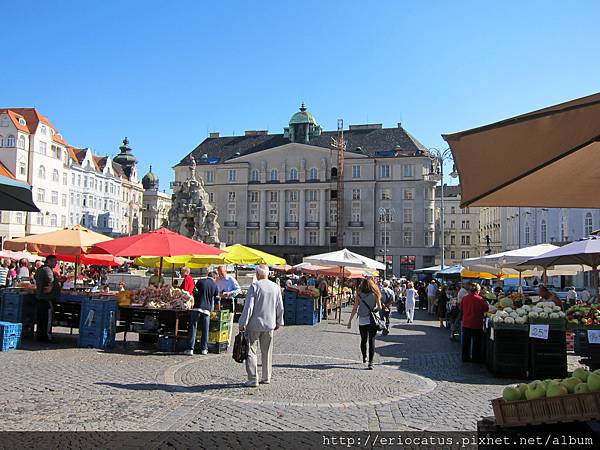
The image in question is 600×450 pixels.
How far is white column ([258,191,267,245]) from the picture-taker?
86188 mm


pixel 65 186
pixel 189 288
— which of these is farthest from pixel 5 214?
pixel 189 288

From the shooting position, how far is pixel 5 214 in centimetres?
6469

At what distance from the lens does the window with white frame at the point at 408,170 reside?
81.1 meters

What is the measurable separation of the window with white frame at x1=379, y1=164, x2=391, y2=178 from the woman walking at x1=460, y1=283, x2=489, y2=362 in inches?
2783

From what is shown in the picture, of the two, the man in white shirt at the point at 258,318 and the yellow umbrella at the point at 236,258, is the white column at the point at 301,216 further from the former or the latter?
the man in white shirt at the point at 258,318

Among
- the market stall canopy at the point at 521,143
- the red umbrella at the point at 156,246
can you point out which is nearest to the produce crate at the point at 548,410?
the market stall canopy at the point at 521,143

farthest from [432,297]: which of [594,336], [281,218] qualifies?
[281,218]

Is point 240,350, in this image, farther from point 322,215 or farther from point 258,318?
point 322,215

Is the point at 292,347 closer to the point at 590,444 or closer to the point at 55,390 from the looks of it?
the point at 55,390

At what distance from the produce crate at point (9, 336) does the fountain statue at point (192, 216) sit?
118 feet

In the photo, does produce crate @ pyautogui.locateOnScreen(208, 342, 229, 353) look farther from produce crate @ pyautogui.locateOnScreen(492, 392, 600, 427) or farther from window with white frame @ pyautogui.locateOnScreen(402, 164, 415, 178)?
window with white frame @ pyautogui.locateOnScreen(402, 164, 415, 178)

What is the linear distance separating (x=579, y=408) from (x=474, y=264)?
673 inches

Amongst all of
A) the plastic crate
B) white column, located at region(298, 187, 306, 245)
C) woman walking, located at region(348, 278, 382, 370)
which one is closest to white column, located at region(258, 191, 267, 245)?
white column, located at region(298, 187, 306, 245)

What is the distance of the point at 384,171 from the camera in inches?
3258
